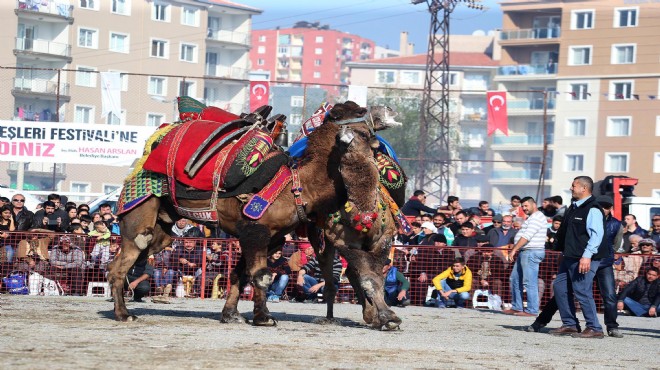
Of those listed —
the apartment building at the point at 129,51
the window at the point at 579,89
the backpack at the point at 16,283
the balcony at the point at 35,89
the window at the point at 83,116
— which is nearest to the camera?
the backpack at the point at 16,283

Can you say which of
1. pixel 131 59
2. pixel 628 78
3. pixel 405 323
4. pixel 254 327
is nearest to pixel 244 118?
pixel 254 327

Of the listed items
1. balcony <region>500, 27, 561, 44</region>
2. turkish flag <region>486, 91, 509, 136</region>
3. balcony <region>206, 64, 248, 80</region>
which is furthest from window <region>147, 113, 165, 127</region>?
balcony <region>500, 27, 561, 44</region>

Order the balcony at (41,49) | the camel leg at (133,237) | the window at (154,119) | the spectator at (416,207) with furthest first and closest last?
1. the balcony at (41,49)
2. the window at (154,119)
3. the spectator at (416,207)
4. the camel leg at (133,237)

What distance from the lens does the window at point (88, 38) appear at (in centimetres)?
7331

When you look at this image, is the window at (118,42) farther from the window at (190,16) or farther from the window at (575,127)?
the window at (575,127)

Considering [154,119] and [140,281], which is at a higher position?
[154,119]

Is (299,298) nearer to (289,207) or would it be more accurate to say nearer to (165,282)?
(165,282)

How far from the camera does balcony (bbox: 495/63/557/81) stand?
301 ft

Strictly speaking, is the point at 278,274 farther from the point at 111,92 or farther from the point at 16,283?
the point at 111,92

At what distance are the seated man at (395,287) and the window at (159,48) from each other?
61.9 metres

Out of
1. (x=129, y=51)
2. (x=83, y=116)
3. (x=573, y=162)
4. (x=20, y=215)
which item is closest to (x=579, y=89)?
(x=573, y=162)

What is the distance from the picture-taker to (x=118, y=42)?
76500 millimetres

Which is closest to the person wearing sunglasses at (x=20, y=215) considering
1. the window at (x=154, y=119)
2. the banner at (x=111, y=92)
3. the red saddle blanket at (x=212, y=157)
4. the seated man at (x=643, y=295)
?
the red saddle blanket at (x=212, y=157)

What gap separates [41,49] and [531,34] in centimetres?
4405
